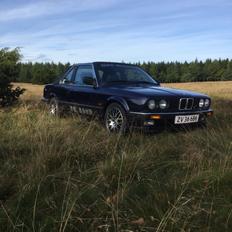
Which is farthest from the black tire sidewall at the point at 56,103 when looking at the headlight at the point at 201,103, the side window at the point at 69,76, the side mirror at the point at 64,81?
the headlight at the point at 201,103

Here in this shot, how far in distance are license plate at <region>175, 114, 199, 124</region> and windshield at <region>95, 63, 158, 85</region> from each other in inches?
57.7

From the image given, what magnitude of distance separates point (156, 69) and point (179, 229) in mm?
105150

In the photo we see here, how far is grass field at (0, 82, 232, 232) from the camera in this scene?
2.94 metres

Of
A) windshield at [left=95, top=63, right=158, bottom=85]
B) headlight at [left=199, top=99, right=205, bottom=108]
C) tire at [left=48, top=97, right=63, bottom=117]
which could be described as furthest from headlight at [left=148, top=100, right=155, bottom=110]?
tire at [left=48, top=97, right=63, bottom=117]

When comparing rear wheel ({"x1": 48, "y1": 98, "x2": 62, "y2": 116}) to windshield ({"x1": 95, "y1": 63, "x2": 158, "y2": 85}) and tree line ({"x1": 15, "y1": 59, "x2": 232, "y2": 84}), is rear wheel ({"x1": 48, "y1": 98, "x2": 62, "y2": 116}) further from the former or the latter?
Result: tree line ({"x1": 15, "y1": 59, "x2": 232, "y2": 84})

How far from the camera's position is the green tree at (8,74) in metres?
10.1

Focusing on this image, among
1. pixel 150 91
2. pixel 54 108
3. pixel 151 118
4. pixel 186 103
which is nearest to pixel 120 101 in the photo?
pixel 150 91

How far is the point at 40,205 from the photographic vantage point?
10.7 feet

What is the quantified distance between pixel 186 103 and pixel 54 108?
3.38m

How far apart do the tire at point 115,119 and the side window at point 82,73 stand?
1.21 m

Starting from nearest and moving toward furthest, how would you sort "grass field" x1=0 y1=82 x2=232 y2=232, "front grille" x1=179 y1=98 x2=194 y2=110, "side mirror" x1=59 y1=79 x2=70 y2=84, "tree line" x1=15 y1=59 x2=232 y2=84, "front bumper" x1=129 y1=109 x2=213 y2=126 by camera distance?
"grass field" x1=0 y1=82 x2=232 y2=232 → "front bumper" x1=129 y1=109 x2=213 y2=126 → "front grille" x1=179 y1=98 x2=194 y2=110 → "side mirror" x1=59 y1=79 x2=70 y2=84 → "tree line" x1=15 y1=59 x2=232 y2=84

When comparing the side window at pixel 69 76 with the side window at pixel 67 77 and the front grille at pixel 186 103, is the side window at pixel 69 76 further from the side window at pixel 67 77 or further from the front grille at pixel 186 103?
the front grille at pixel 186 103

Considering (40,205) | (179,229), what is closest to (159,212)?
(179,229)

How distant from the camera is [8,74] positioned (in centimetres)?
1038
